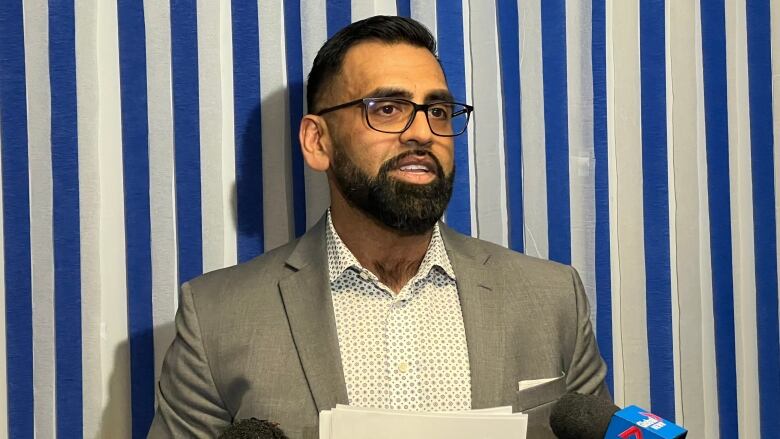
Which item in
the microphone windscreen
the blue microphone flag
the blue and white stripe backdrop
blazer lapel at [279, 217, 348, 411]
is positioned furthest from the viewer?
the blue and white stripe backdrop

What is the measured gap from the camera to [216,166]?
1.76 m

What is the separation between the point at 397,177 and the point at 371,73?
0.63 ft

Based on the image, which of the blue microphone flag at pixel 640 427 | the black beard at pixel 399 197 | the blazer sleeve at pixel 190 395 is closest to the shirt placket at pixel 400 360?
the black beard at pixel 399 197

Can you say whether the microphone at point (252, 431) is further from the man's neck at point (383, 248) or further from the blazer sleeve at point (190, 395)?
the man's neck at point (383, 248)

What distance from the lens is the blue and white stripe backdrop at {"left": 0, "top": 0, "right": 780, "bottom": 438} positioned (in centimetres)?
175

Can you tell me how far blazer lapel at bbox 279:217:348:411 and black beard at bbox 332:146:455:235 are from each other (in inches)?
5.2

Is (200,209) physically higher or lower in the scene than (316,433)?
higher

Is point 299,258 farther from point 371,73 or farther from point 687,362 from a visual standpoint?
point 687,362

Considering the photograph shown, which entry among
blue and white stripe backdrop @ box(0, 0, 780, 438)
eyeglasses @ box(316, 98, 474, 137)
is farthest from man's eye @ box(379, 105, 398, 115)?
blue and white stripe backdrop @ box(0, 0, 780, 438)

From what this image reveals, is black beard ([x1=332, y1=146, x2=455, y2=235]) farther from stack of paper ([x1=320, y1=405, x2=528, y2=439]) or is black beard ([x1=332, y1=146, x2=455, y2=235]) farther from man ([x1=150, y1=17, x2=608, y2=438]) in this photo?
stack of paper ([x1=320, y1=405, x2=528, y2=439])

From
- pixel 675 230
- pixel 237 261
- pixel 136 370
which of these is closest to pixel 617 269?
pixel 675 230

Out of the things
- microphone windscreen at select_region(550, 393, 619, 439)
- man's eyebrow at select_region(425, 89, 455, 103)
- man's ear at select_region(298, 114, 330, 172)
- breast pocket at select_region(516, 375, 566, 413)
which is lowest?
breast pocket at select_region(516, 375, 566, 413)

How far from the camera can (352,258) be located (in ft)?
4.87

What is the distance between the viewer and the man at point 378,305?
4.55ft
